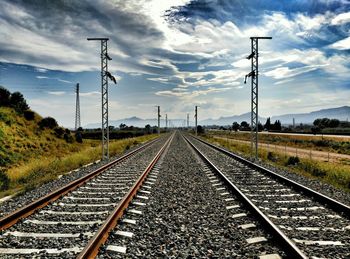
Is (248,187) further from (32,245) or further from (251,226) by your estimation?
(32,245)

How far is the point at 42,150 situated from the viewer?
29.4 m

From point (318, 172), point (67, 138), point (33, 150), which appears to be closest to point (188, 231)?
point (318, 172)

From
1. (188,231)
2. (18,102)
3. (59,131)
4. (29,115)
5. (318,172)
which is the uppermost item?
(18,102)

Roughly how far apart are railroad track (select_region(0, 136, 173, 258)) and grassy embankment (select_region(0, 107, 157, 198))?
5866 millimetres

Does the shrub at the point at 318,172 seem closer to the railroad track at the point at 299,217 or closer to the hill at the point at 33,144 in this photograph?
the railroad track at the point at 299,217

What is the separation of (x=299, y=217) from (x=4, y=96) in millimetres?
34242

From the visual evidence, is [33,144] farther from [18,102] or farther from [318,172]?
[318,172]

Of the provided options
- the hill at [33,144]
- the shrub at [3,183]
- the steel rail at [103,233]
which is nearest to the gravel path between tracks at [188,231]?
the steel rail at [103,233]

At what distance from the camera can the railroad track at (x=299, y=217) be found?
16.6 ft

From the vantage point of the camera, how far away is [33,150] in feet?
91.6

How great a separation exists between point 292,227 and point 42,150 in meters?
27.5

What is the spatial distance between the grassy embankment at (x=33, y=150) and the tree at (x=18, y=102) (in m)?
1.70

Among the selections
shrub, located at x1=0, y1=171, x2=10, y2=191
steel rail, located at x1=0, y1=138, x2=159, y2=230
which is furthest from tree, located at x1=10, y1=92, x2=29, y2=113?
steel rail, located at x1=0, y1=138, x2=159, y2=230

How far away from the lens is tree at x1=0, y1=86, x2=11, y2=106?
1288 inches
